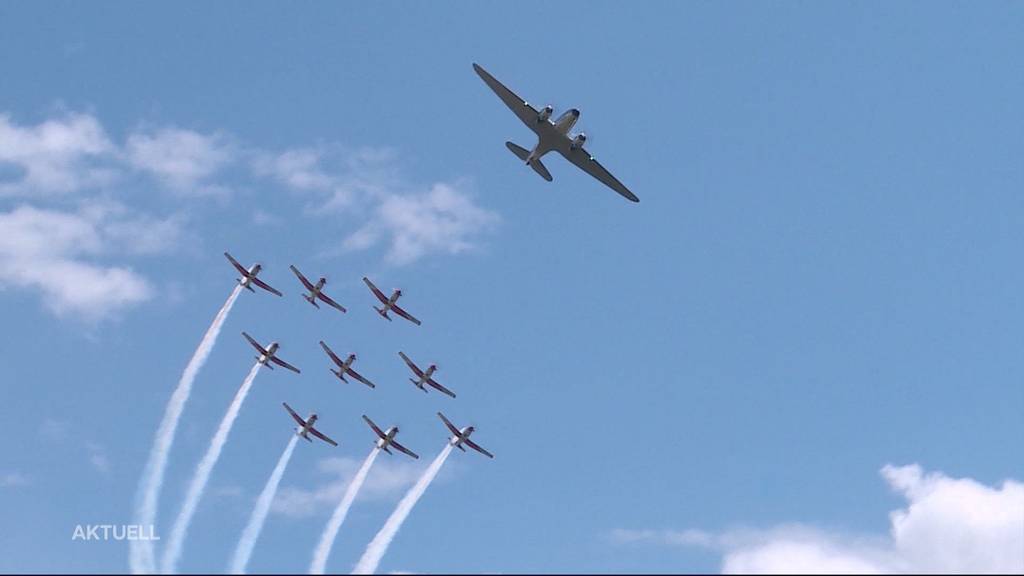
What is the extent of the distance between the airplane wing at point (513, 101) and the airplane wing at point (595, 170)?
22.0 ft

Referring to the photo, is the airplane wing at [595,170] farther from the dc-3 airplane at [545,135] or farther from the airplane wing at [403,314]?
the airplane wing at [403,314]

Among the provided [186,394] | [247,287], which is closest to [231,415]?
[186,394]

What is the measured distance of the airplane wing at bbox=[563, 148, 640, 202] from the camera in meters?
173

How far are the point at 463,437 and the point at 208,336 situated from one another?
3639 centimetres

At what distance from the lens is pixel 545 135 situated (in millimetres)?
169750

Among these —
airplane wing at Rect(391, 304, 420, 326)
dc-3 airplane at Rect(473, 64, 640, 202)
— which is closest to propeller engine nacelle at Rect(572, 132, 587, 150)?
dc-3 airplane at Rect(473, 64, 640, 202)

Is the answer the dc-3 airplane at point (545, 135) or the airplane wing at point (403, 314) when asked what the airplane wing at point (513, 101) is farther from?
the airplane wing at point (403, 314)

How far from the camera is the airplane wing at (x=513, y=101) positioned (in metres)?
168

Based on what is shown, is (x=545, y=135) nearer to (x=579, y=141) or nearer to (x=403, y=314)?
(x=579, y=141)

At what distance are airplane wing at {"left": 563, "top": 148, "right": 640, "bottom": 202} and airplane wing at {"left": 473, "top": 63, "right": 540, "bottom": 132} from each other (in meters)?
6.71

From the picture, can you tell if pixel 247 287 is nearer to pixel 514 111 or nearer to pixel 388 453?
pixel 388 453

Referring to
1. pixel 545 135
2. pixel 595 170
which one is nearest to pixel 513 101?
pixel 545 135

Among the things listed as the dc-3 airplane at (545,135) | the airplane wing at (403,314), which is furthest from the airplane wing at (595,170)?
the airplane wing at (403,314)

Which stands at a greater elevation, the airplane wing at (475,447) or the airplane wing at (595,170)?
the airplane wing at (595,170)
